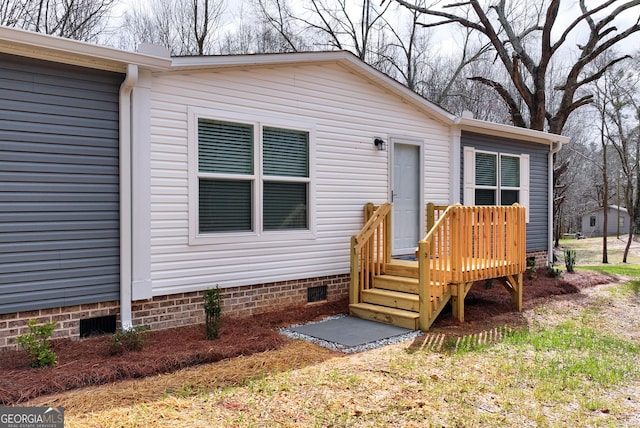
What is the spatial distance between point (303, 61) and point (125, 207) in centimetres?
307

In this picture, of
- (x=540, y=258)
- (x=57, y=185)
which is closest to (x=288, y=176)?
(x=57, y=185)

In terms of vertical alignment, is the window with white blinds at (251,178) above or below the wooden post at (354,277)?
above

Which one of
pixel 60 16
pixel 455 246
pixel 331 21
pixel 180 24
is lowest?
pixel 455 246

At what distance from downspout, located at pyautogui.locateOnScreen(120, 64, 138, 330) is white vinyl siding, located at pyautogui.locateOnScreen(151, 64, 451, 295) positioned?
29cm

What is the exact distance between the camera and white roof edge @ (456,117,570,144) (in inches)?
333

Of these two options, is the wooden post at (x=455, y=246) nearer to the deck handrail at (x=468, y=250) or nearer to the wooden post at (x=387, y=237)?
the deck handrail at (x=468, y=250)

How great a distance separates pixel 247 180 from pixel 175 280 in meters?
1.52

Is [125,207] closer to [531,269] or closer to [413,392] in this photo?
[413,392]

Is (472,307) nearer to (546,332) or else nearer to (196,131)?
(546,332)

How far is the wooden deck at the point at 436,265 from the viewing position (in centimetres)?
581

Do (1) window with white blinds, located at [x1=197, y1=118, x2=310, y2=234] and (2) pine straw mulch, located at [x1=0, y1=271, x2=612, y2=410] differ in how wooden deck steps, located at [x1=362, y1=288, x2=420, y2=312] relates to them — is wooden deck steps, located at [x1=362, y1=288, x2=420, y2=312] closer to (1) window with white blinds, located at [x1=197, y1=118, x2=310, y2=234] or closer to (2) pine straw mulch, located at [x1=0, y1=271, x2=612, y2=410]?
(2) pine straw mulch, located at [x1=0, y1=271, x2=612, y2=410]

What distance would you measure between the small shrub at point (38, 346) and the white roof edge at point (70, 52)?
250 centimetres

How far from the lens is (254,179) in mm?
5984

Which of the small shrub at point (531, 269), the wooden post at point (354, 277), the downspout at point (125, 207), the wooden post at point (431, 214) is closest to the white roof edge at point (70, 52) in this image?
the downspout at point (125, 207)
